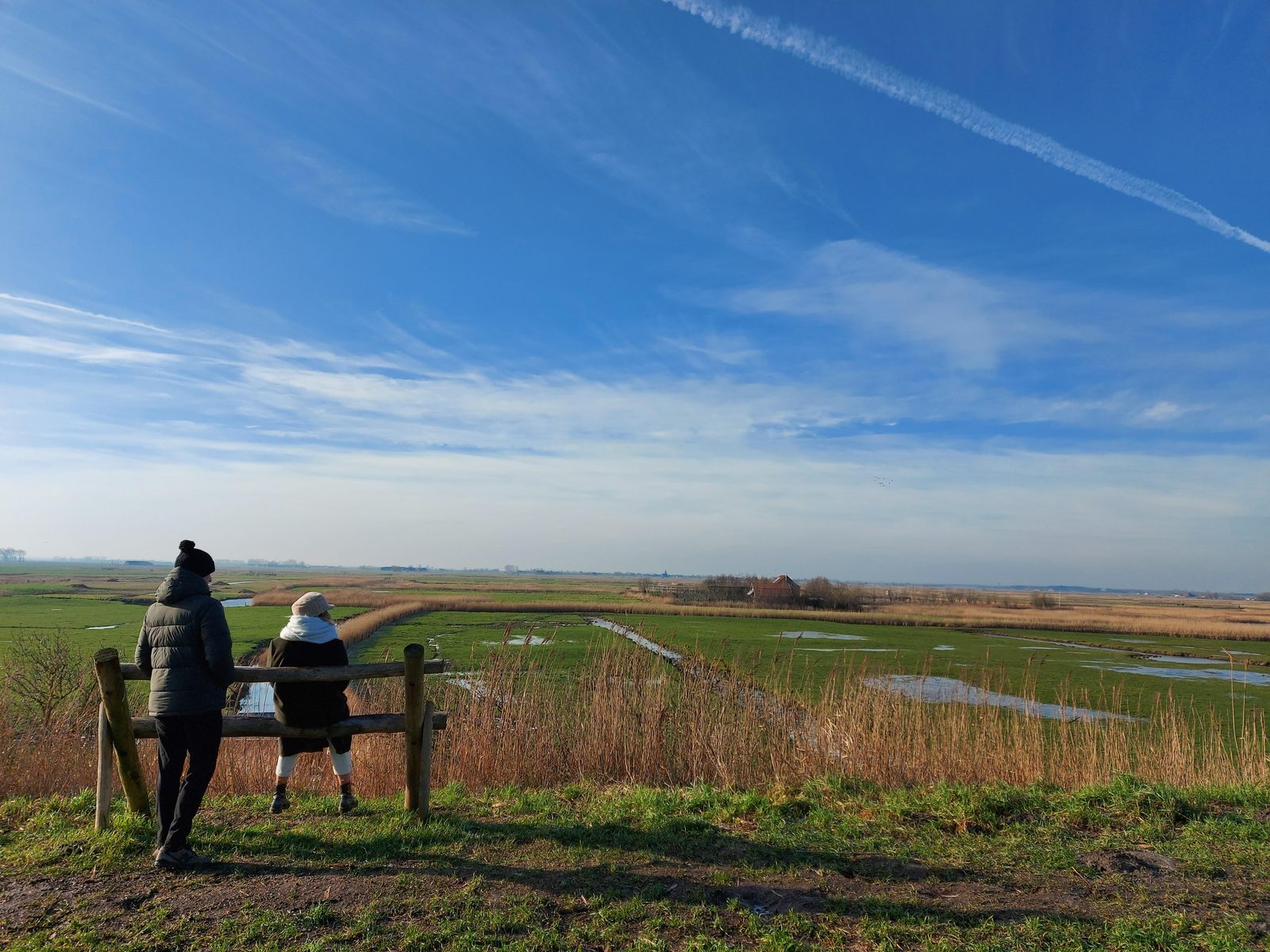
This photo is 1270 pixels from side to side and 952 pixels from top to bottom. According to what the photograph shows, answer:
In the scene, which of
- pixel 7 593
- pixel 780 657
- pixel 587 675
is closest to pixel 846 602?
pixel 780 657

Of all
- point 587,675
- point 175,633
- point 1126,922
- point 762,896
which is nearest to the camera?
point 1126,922

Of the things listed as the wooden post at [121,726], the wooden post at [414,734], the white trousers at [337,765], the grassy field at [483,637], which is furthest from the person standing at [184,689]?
the grassy field at [483,637]

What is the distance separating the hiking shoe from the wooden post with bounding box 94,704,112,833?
100 cm

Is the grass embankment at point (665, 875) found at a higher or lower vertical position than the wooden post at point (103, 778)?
lower

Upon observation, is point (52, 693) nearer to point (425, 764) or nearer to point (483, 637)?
point (425, 764)

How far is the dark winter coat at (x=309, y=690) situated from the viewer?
20.1ft

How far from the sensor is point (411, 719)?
6.19 m

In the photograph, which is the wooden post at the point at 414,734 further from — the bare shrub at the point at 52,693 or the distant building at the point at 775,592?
the distant building at the point at 775,592

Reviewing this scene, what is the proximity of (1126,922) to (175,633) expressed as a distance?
6.41 metres

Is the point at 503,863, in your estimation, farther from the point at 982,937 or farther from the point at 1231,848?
the point at 1231,848

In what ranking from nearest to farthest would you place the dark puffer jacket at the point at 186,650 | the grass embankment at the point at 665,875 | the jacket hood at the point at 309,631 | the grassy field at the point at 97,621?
the grass embankment at the point at 665,875 < the dark puffer jacket at the point at 186,650 < the jacket hood at the point at 309,631 < the grassy field at the point at 97,621

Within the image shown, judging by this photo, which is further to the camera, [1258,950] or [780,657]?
[780,657]

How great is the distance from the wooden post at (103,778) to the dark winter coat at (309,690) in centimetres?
124

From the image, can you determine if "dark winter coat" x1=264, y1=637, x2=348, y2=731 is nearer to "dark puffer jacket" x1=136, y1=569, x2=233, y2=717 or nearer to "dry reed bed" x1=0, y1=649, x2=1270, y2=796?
"dark puffer jacket" x1=136, y1=569, x2=233, y2=717
